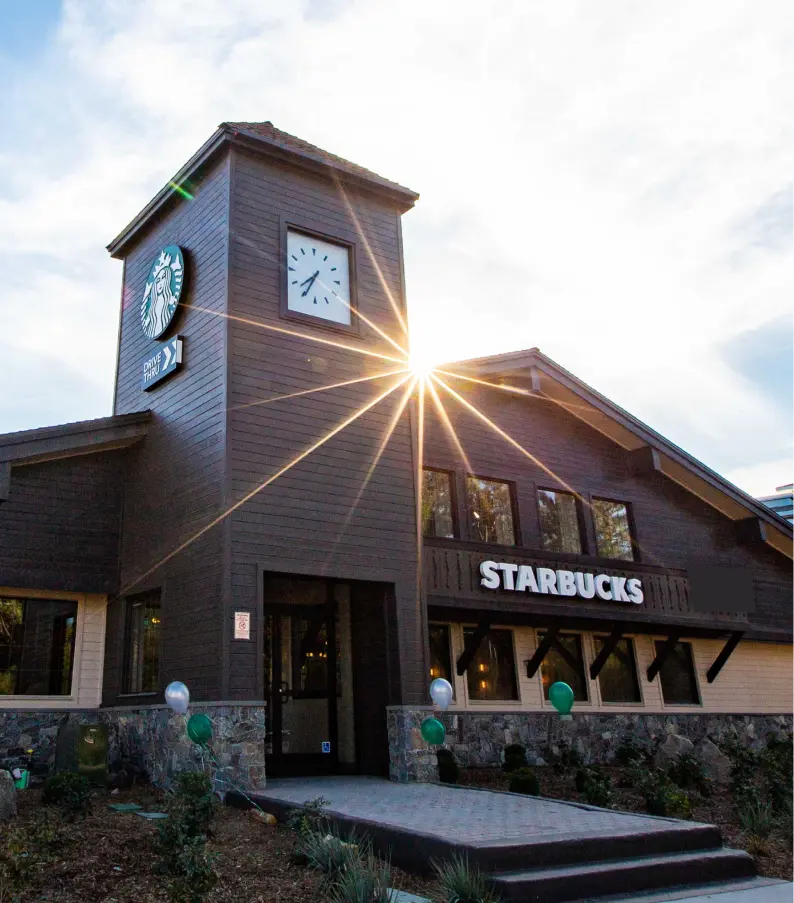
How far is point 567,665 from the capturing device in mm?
16781

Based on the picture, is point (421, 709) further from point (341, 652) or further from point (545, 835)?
point (545, 835)

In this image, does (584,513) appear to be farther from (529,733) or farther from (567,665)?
(529,733)

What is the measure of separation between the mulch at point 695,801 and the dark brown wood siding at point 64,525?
21.5 ft

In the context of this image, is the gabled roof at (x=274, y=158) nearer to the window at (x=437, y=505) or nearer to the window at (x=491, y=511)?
the window at (x=437, y=505)

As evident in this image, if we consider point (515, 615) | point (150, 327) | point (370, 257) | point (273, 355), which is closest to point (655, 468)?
point (515, 615)

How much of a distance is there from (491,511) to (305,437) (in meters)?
4.93

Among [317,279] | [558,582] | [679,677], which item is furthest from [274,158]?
[679,677]

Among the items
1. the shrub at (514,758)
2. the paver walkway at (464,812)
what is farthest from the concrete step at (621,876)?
the shrub at (514,758)

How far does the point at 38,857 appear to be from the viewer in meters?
6.54

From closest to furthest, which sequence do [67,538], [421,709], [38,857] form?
1. [38,857]
2. [421,709]
3. [67,538]

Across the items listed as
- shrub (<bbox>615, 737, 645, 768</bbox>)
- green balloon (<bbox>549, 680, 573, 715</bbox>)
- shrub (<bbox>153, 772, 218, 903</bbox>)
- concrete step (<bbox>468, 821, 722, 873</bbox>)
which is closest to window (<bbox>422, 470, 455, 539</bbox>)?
green balloon (<bbox>549, 680, 573, 715</bbox>)

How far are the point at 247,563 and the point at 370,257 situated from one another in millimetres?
6007

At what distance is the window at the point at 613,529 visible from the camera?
17734mm

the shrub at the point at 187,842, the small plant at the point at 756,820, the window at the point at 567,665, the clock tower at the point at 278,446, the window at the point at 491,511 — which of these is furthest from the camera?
the window at the point at 567,665
